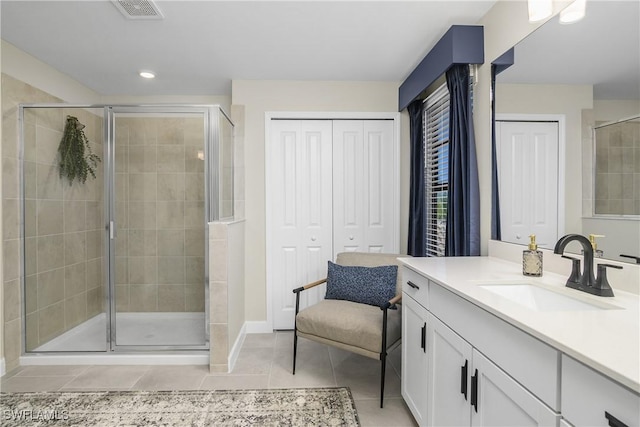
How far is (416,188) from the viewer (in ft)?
9.97

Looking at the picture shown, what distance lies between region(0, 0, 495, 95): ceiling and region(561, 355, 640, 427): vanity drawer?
206cm

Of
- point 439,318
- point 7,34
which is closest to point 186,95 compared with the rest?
point 7,34

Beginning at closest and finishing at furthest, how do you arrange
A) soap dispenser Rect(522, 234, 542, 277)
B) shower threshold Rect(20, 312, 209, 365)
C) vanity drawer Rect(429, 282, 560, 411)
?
vanity drawer Rect(429, 282, 560, 411) → soap dispenser Rect(522, 234, 542, 277) → shower threshold Rect(20, 312, 209, 365)

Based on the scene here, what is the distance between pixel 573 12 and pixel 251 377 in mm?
2832

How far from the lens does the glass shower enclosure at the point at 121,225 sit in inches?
104

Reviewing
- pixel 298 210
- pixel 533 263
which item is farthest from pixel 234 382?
pixel 533 263

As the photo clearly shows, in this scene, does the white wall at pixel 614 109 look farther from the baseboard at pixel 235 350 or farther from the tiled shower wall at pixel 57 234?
the tiled shower wall at pixel 57 234

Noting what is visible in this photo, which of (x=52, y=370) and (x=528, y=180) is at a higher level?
(x=528, y=180)

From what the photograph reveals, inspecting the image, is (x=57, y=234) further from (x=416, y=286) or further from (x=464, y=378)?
(x=464, y=378)

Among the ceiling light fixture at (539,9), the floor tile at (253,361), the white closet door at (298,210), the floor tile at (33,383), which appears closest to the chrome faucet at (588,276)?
the ceiling light fixture at (539,9)

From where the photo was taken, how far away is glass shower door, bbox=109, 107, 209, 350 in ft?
8.70

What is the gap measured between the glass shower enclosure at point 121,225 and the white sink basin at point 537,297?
6.66 feet

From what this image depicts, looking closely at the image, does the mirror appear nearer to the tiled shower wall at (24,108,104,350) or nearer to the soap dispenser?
the soap dispenser

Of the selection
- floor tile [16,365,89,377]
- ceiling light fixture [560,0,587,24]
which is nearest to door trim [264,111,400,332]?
floor tile [16,365,89,377]
